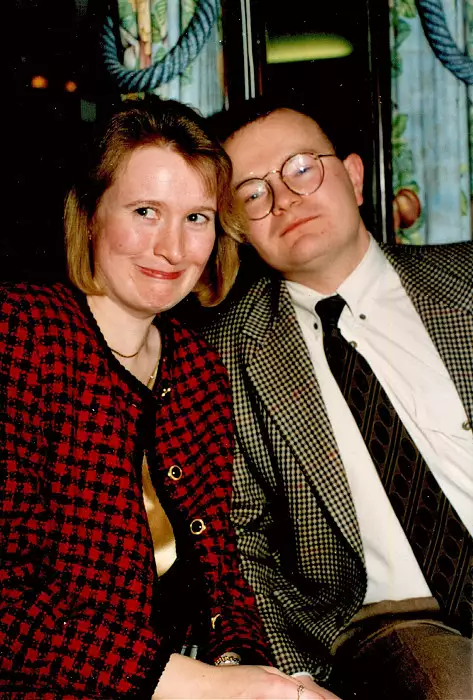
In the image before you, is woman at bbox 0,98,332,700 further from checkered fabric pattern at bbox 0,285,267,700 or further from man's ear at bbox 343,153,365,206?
man's ear at bbox 343,153,365,206

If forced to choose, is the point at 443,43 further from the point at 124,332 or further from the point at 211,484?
the point at 211,484

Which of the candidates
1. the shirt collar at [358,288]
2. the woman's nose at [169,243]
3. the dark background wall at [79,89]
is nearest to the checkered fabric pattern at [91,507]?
the woman's nose at [169,243]

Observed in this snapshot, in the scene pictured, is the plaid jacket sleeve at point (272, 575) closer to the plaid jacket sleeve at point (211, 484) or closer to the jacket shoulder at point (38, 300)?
the plaid jacket sleeve at point (211, 484)

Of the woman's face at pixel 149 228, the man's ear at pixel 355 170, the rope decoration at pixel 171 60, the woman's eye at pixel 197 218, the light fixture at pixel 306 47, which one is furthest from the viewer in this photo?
the light fixture at pixel 306 47

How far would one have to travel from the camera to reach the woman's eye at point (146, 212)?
1.43 metres

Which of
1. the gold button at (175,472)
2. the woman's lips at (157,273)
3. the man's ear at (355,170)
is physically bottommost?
the gold button at (175,472)

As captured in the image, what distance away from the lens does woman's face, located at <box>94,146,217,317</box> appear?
1.42 meters

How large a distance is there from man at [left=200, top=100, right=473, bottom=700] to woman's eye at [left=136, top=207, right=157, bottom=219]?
1.35 feet

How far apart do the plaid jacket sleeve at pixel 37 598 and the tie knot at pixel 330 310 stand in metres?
0.83

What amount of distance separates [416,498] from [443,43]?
217 cm

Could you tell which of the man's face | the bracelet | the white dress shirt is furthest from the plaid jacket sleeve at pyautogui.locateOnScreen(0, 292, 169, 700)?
the man's face

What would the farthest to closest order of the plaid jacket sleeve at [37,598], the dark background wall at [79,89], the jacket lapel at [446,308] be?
1. the dark background wall at [79,89]
2. the jacket lapel at [446,308]
3. the plaid jacket sleeve at [37,598]

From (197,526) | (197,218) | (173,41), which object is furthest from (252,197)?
(173,41)

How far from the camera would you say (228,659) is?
1354mm
